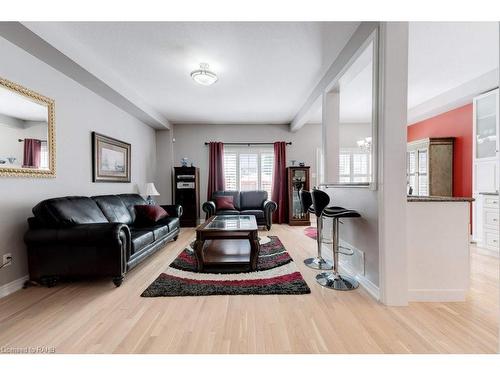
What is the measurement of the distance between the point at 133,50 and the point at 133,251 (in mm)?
2376

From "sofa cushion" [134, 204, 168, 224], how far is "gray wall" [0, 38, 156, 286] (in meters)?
0.70

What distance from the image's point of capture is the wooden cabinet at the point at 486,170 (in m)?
3.63

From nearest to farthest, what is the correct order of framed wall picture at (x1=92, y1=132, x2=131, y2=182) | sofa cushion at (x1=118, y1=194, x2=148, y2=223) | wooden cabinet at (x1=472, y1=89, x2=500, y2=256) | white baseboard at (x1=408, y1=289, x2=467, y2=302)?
white baseboard at (x1=408, y1=289, x2=467, y2=302), wooden cabinet at (x1=472, y1=89, x2=500, y2=256), framed wall picture at (x1=92, y1=132, x2=131, y2=182), sofa cushion at (x1=118, y1=194, x2=148, y2=223)

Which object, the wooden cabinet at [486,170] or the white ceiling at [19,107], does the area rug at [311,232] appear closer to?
the wooden cabinet at [486,170]

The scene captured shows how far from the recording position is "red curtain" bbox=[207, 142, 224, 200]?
→ 6.28 metres

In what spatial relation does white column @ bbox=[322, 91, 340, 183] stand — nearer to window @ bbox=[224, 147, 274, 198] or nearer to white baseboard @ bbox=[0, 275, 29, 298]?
window @ bbox=[224, 147, 274, 198]

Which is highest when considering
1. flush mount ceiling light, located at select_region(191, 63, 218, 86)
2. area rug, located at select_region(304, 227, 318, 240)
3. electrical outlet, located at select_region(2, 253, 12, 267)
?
flush mount ceiling light, located at select_region(191, 63, 218, 86)

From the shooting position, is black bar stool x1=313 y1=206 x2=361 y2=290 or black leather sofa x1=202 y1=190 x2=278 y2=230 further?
black leather sofa x1=202 y1=190 x2=278 y2=230

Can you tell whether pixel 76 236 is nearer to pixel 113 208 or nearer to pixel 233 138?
pixel 113 208

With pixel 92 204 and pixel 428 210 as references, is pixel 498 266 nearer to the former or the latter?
pixel 428 210

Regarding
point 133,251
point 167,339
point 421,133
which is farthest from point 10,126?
point 421,133

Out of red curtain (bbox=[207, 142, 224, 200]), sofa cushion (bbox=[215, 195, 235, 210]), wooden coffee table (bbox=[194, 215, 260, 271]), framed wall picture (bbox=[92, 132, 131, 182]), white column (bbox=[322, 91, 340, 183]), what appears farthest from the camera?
red curtain (bbox=[207, 142, 224, 200])

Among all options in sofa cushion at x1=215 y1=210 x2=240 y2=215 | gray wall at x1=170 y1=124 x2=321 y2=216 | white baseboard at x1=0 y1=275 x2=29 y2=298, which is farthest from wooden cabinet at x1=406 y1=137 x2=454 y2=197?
white baseboard at x1=0 y1=275 x2=29 y2=298

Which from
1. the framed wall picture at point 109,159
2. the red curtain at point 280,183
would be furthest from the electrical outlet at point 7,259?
the red curtain at point 280,183
